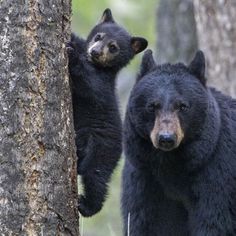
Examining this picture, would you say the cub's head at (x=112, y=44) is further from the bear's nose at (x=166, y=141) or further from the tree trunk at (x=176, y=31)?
the tree trunk at (x=176, y=31)

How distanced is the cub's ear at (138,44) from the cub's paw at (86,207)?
→ 1.50 m

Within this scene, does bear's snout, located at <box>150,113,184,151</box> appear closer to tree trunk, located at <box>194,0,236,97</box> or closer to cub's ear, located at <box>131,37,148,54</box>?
cub's ear, located at <box>131,37,148,54</box>

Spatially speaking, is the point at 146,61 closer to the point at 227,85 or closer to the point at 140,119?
the point at 140,119

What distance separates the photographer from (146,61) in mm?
6371

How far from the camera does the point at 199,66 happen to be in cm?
625

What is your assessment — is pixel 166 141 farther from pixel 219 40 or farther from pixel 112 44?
pixel 219 40

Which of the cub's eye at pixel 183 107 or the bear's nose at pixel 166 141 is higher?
the cub's eye at pixel 183 107

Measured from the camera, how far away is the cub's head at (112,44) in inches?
265

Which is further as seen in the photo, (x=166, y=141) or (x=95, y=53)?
(x=95, y=53)

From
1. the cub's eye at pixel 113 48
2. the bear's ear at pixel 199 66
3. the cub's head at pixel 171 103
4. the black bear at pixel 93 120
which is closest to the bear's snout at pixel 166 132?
the cub's head at pixel 171 103

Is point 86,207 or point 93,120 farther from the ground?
point 93,120

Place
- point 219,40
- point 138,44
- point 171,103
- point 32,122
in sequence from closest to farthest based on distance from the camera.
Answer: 1. point 32,122
2. point 171,103
3. point 138,44
4. point 219,40

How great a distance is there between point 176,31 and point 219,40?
10.9ft

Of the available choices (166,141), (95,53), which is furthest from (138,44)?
(166,141)
